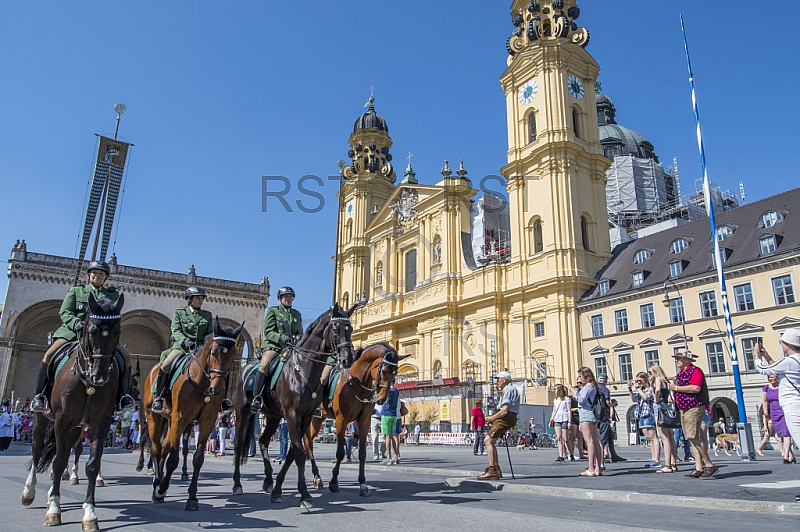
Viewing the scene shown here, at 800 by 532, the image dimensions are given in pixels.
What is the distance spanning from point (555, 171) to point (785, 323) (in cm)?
1703

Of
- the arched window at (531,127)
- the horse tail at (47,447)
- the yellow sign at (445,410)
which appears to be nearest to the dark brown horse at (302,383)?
the horse tail at (47,447)

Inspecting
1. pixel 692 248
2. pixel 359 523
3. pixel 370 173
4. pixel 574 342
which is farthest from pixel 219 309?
pixel 359 523

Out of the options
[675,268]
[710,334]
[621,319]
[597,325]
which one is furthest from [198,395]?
[675,268]

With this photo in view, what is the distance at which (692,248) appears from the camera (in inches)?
1391

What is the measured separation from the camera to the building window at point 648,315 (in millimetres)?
33938

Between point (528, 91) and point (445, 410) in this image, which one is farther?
point (528, 91)

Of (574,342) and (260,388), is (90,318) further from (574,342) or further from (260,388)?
(574,342)

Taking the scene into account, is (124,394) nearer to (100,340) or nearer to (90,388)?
(90,388)

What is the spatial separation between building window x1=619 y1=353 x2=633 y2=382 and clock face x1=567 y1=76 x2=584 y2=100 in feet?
64.3

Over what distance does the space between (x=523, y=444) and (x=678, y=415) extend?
1806 cm

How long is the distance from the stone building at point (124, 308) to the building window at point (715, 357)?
33.1 meters

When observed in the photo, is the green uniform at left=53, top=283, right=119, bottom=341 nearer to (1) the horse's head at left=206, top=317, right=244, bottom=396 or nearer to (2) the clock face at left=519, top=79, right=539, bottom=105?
(1) the horse's head at left=206, top=317, right=244, bottom=396

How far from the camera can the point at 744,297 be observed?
30.4m

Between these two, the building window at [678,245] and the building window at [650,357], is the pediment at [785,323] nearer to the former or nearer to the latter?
the building window at [650,357]
